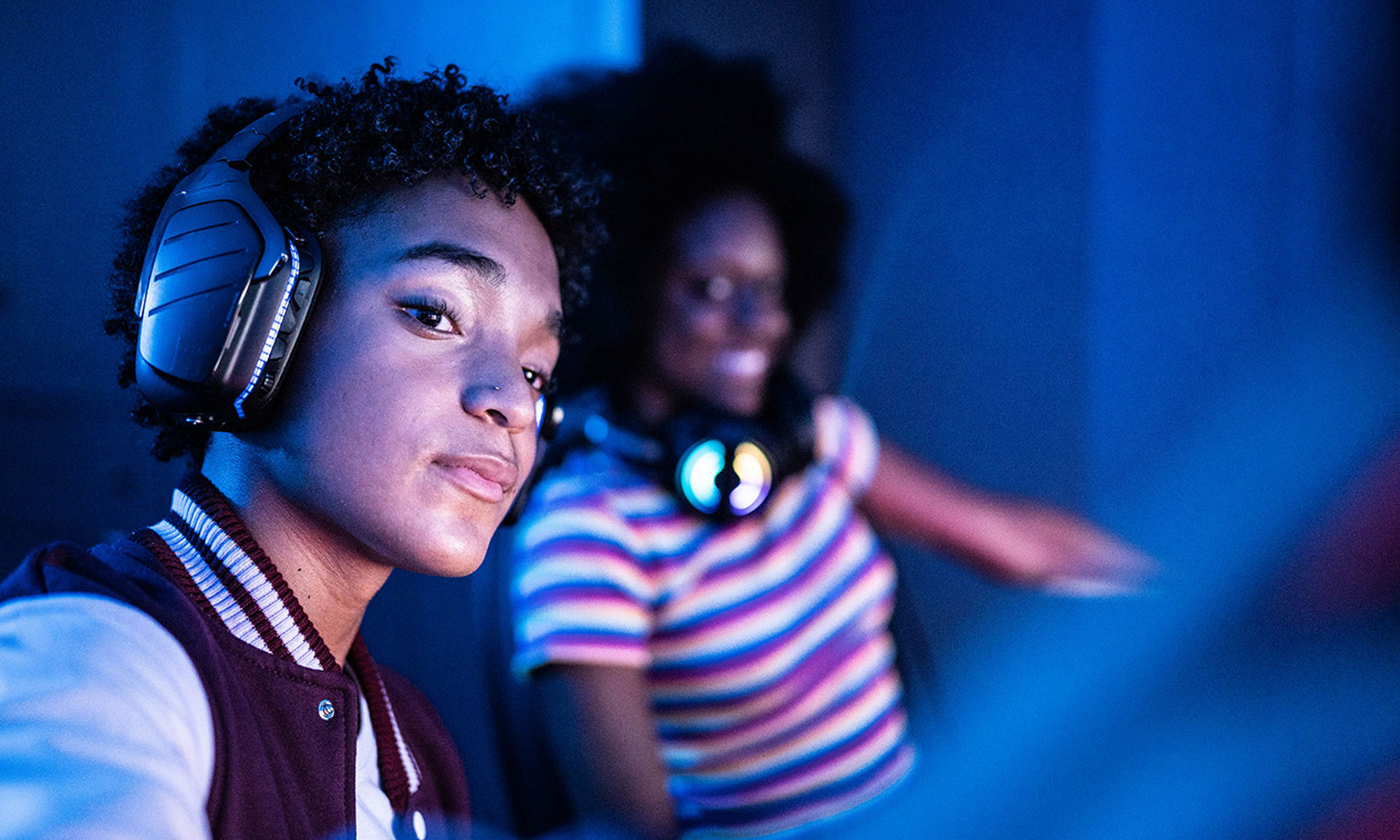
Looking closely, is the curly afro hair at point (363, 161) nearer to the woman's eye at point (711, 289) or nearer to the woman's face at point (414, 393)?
the woman's face at point (414, 393)

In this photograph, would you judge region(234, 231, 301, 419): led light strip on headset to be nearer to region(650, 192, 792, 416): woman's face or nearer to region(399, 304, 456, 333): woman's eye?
region(399, 304, 456, 333): woman's eye

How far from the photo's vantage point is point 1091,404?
1925mm

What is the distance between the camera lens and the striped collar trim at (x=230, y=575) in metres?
0.69

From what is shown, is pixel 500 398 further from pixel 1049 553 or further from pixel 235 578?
pixel 1049 553

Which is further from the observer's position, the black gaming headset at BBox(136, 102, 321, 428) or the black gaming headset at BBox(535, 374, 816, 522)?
the black gaming headset at BBox(535, 374, 816, 522)

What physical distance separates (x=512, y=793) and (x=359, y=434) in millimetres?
687

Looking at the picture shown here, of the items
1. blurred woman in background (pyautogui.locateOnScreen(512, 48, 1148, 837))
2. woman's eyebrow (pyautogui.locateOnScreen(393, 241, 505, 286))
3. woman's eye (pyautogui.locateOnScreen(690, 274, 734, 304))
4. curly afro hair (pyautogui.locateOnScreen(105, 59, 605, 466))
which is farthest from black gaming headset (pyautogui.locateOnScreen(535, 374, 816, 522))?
woman's eyebrow (pyautogui.locateOnScreen(393, 241, 505, 286))

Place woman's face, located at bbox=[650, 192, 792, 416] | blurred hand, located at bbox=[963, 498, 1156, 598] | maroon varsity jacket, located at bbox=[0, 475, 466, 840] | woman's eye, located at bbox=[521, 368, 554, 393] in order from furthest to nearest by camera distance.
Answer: blurred hand, located at bbox=[963, 498, 1156, 598] → woman's face, located at bbox=[650, 192, 792, 416] → woman's eye, located at bbox=[521, 368, 554, 393] → maroon varsity jacket, located at bbox=[0, 475, 466, 840]

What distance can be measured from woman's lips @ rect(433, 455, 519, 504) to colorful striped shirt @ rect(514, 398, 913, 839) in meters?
0.45

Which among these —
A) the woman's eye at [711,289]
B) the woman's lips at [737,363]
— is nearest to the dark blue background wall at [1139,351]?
the woman's lips at [737,363]

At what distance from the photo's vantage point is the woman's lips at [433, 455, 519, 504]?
29.1 inches

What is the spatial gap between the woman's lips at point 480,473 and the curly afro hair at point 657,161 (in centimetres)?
67

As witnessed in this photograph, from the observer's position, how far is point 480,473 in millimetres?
759

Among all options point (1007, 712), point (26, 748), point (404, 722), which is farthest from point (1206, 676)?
point (26, 748)
